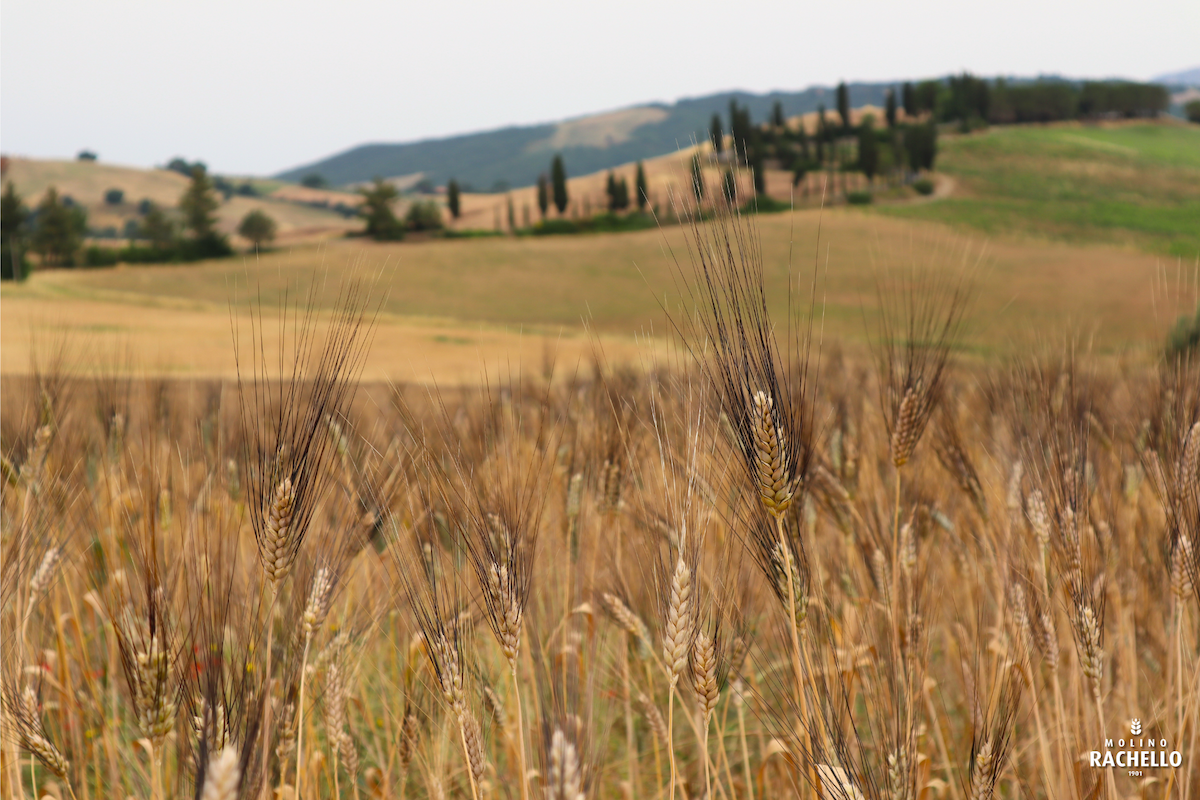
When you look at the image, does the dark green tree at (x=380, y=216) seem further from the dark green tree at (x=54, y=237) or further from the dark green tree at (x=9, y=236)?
the dark green tree at (x=9, y=236)

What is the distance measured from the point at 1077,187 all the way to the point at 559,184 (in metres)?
35.0

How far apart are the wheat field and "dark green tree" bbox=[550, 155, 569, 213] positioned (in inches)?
1908

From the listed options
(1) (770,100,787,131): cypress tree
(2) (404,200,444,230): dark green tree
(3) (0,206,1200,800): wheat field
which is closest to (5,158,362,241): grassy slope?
(2) (404,200,444,230): dark green tree

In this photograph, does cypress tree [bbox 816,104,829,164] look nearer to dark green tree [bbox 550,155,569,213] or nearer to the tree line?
the tree line

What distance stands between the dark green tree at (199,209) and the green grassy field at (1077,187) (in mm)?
38152

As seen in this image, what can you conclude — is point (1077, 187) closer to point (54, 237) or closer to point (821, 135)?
point (821, 135)

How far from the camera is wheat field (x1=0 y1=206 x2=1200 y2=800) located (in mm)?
1231

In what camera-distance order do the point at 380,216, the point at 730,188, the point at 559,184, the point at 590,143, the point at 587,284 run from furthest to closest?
the point at 590,143 → the point at 559,184 → the point at 380,216 → the point at 587,284 → the point at 730,188

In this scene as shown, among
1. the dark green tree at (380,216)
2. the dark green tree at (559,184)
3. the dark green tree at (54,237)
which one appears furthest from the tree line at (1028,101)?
the dark green tree at (54,237)

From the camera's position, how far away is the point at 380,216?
4725cm

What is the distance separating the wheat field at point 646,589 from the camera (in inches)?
48.5

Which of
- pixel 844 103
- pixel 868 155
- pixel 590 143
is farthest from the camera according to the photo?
pixel 590 143

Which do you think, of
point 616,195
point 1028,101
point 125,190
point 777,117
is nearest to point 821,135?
point 777,117

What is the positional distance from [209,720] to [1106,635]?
250cm
